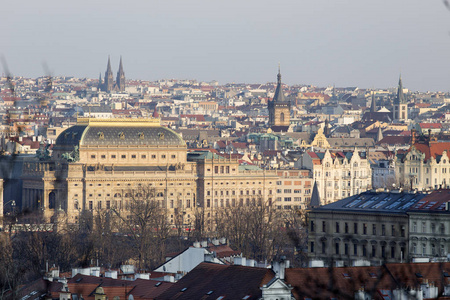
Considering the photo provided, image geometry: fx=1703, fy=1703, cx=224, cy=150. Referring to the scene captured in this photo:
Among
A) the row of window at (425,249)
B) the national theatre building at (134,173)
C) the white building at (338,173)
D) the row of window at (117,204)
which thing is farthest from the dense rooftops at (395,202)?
the white building at (338,173)

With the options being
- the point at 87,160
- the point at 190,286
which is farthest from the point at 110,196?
the point at 190,286

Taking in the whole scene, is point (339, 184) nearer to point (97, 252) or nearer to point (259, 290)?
point (97, 252)

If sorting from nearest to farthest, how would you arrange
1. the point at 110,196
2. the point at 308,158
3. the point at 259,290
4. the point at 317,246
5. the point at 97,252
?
the point at 259,290, the point at 317,246, the point at 97,252, the point at 110,196, the point at 308,158

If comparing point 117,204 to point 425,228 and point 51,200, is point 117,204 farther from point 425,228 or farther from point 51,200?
point 425,228

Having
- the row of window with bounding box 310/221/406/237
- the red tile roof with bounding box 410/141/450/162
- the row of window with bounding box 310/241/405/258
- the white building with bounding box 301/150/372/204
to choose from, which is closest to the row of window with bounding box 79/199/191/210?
the white building with bounding box 301/150/372/204

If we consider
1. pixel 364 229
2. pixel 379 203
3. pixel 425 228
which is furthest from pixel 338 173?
pixel 425 228

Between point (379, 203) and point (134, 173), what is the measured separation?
69.7 meters

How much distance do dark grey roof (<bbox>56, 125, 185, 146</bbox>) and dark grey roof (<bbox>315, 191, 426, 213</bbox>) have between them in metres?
A: 65.8

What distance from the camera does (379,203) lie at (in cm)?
8544

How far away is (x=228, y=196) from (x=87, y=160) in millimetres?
14129

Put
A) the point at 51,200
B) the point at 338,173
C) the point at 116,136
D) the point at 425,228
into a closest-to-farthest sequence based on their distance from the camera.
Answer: the point at 425,228
the point at 51,200
the point at 116,136
the point at 338,173

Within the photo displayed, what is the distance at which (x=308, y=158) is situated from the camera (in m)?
173

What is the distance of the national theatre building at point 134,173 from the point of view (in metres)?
150

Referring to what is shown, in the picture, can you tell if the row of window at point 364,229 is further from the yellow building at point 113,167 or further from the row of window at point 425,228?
the yellow building at point 113,167
